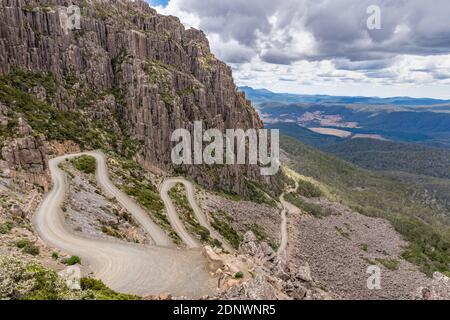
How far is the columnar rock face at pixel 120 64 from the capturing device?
14125cm

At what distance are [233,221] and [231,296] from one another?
344 ft

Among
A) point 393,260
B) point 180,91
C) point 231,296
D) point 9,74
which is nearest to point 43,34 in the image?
point 9,74

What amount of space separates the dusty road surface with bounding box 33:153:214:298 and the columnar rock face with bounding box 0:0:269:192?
302 ft

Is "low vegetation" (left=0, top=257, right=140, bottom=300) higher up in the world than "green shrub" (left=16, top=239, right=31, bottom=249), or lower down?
higher up

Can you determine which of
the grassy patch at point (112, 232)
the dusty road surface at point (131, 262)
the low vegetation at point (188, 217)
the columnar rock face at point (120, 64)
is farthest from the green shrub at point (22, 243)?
the columnar rock face at point (120, 64)

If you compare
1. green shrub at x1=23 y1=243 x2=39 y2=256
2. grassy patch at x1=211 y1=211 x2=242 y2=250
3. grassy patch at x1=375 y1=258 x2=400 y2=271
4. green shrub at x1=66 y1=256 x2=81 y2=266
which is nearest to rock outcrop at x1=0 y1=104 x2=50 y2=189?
green shrub at x1=23 y1=243 x2=39 y2=256

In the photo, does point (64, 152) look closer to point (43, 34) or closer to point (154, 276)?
point (43, 34)

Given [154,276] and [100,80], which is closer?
[154,276]

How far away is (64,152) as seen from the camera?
114 meters

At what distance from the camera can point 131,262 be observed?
159ft

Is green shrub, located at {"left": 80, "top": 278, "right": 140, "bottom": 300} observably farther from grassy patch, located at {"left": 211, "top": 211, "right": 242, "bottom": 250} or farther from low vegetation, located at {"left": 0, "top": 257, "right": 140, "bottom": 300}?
grassy patch, located at {"left": 211, "top": 211, "right": 242, "bottom": 250}

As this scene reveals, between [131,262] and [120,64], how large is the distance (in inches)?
5381

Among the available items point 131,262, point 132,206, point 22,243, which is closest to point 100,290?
point 131,262

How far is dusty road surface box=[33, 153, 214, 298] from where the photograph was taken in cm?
4034
